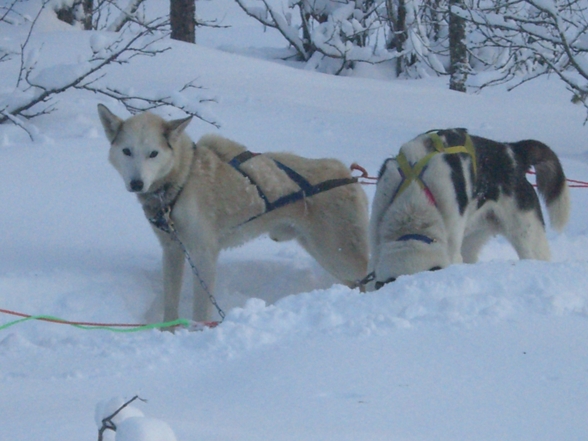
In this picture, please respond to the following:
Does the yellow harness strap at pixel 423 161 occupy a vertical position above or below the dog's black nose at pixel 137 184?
above

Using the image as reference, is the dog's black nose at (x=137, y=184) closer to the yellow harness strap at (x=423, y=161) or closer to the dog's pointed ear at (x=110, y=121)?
the dog's pointed ear at (x=110, y=121)

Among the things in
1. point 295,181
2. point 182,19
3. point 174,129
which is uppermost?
point 182,19

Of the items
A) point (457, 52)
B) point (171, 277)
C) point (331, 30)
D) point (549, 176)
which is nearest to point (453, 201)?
point (549, 176)

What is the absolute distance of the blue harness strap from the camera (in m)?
4.27

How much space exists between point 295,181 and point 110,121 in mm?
1051

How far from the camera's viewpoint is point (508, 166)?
3.89m

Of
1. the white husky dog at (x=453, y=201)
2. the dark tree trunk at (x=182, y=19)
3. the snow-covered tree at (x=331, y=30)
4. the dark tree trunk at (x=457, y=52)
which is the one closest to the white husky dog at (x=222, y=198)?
the white husky dog at (x=453, y=201)

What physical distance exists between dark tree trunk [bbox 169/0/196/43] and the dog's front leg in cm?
630

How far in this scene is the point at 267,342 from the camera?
8.57 ft

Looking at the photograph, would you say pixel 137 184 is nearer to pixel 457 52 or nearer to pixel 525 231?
pixel 525 231

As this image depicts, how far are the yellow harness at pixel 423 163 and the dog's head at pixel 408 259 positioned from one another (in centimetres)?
24

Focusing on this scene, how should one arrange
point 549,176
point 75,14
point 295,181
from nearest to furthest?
point 549,176, point 295,181, point 75,14

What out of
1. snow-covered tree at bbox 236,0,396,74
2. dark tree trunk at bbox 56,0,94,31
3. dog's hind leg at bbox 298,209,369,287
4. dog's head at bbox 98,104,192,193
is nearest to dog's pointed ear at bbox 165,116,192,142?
dog's head at bbox 98,104,192,193

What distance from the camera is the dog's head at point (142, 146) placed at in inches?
156
